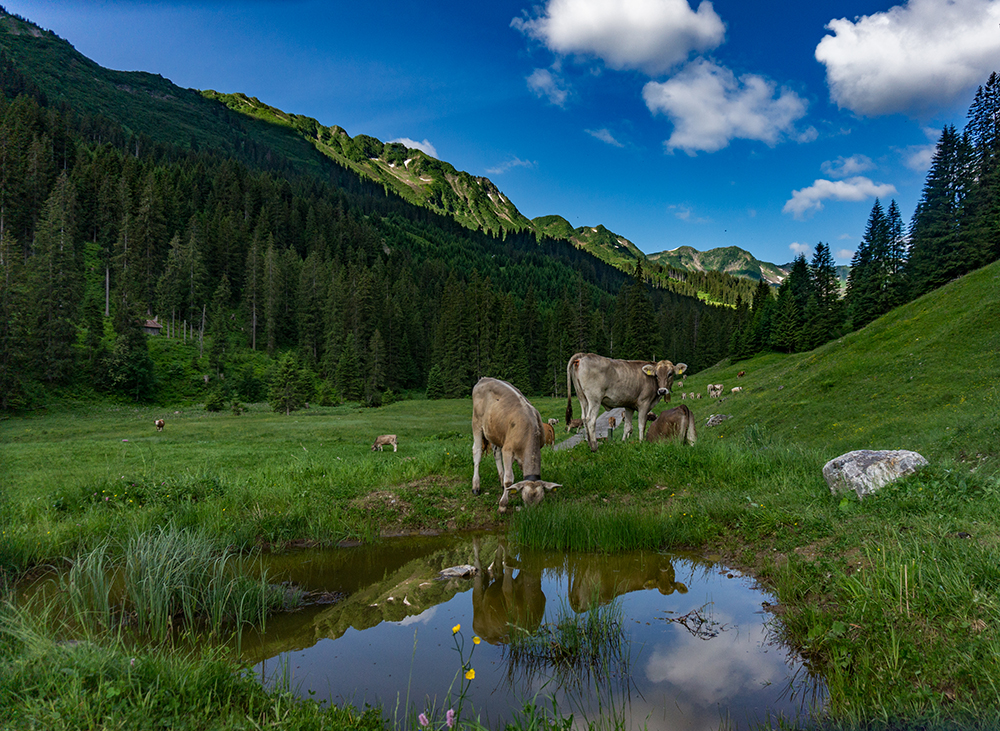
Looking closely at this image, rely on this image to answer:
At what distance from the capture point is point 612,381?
51.9 ft

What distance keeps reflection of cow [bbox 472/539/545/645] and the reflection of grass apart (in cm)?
22

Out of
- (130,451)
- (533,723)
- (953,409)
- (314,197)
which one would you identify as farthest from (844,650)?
(314,197)

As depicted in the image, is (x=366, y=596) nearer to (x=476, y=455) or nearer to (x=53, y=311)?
(x=476, y=455)

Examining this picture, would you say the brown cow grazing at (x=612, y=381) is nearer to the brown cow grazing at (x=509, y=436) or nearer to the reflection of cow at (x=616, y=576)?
the brown cow grazing at (x=509, y=436)

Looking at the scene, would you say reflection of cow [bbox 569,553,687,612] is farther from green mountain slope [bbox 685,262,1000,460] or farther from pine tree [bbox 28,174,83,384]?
pine tree [bbox 28,174,83,384]

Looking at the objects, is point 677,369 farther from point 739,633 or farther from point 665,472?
point 739,633

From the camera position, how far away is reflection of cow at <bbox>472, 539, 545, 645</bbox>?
19.5 feet

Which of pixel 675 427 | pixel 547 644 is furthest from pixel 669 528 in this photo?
pixel 675 427

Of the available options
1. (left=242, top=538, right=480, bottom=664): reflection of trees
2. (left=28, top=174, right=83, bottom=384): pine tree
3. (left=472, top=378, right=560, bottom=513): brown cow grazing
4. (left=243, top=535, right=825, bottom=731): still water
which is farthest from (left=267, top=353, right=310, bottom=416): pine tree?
(left=243, top=535, right=825, bottom=731): still water

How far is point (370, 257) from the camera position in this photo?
5295 inches

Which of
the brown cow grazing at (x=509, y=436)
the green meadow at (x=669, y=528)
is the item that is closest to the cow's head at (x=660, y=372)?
the green meadow at (x=669, y=528)

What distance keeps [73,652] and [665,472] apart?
35.9 feet

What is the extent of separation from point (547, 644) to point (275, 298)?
99.4m

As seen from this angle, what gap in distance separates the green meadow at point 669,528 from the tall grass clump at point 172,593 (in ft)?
0.49
